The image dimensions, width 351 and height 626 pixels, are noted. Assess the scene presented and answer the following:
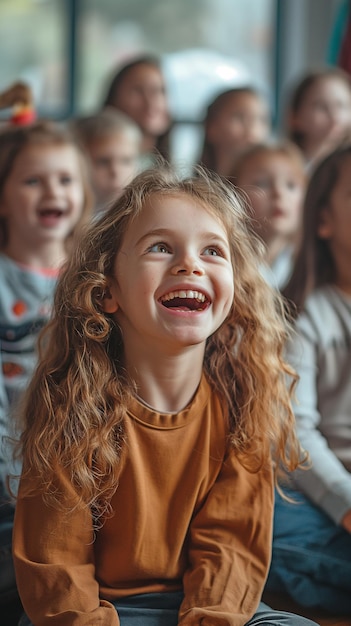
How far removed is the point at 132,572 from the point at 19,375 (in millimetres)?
677

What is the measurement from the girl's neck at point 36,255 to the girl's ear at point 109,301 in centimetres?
75

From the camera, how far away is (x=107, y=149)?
2.45 m

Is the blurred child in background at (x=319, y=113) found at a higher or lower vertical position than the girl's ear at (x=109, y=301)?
lower

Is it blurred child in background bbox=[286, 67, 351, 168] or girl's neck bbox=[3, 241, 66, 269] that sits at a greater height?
blurred child in background bbox=[286, 67, 351, 168]

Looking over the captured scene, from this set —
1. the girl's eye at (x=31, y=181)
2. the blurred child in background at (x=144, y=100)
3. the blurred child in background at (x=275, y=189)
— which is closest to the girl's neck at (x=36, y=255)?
the girl's eye at (x=31, y=181)

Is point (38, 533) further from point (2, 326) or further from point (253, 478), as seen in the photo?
point (2, 326)

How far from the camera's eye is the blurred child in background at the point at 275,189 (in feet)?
7.14

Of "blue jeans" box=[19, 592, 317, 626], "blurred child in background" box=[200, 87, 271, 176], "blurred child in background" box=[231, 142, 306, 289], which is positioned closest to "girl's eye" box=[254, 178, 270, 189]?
"blurred child in background" box=[231, 142, 306, 289]

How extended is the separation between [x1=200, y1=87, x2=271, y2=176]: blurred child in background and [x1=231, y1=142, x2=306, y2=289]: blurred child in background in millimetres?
461

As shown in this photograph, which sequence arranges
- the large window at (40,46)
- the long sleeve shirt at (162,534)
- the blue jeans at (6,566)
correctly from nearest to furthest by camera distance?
the long sleeve shirt at (162,534)
the blue jeans at (6,566)
the large window at (40,46)

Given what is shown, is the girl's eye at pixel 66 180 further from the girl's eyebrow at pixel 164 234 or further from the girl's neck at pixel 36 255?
the girl's eyebrow at pixel 164 234

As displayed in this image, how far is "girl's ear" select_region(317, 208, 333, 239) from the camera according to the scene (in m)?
1.63

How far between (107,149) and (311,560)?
1.47 meters

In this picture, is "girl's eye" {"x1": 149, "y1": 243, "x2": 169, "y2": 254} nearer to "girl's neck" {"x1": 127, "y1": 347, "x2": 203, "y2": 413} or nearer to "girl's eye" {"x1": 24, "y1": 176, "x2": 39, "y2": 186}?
"girl's neck" {"x1": 127, "y1": 347, "x2": 203, "y2": 413}
